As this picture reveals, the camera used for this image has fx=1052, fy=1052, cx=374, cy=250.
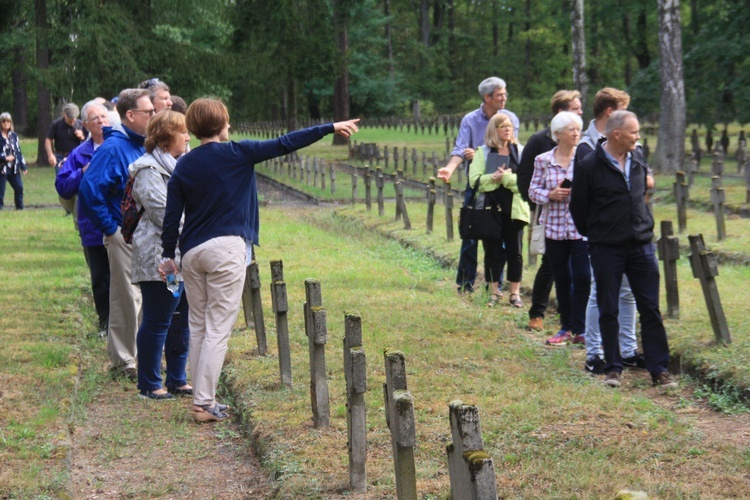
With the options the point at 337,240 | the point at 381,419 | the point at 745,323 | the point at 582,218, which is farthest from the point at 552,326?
the point at 337,240

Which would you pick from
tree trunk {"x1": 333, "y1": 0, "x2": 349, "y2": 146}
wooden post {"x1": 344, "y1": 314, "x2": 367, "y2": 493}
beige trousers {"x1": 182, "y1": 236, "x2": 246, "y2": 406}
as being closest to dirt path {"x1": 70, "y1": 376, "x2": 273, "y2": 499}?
beige trousers {"x1": 182, "y1": 236, "x2": 246, "y2": 406}

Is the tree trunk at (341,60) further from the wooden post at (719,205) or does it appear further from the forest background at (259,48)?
the wooden post at (719,205)

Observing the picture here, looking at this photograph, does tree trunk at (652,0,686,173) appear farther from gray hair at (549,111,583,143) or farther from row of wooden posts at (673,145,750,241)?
gray hair at (549,111,583,143)

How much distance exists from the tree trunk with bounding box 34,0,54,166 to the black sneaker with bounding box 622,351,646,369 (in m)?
24.5

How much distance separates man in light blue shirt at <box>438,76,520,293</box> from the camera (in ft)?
34.5

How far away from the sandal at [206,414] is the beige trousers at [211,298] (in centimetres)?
9

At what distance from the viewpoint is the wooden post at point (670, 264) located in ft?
31.0

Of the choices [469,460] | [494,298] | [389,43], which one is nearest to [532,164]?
[494,298]

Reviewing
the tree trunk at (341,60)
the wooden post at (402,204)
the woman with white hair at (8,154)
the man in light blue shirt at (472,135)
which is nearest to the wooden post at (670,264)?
the man in light blue shirt at (472,135)

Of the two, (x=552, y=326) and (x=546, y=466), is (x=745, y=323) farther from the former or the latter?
(x=546, y=466)

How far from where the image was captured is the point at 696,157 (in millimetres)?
30281

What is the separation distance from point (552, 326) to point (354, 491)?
16.8 feet

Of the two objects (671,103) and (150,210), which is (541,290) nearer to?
(150,210)

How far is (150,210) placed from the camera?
7.20 m
